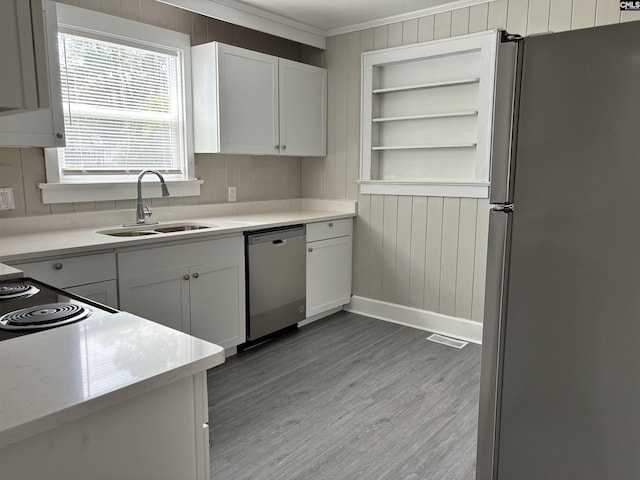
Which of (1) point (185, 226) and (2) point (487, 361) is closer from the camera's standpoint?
(2) point (487, 361)

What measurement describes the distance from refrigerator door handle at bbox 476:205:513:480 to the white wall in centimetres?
190

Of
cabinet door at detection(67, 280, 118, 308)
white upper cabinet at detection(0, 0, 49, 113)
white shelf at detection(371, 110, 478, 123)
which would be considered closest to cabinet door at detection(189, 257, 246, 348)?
cabinet door at detection(67, 280, 118, 308)

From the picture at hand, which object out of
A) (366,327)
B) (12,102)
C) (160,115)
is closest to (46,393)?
(12,102)

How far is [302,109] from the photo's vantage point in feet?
12.9

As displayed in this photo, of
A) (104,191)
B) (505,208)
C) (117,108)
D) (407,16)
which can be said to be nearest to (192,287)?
(104,191)

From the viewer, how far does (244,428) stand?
7.71 ft

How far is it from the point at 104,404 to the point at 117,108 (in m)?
2.70

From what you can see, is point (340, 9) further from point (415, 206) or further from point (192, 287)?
point (192, 287)

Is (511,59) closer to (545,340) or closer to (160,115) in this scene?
(545,340)

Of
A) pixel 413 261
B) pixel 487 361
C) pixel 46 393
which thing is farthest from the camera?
pixel 413 261

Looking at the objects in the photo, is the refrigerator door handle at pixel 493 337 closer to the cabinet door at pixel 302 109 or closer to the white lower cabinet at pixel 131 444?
the white lower cabinet at pixel 131 444

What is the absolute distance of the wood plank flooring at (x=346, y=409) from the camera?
2.08m

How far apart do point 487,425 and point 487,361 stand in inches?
9.1

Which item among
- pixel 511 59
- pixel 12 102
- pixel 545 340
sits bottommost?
pixel 545 340
